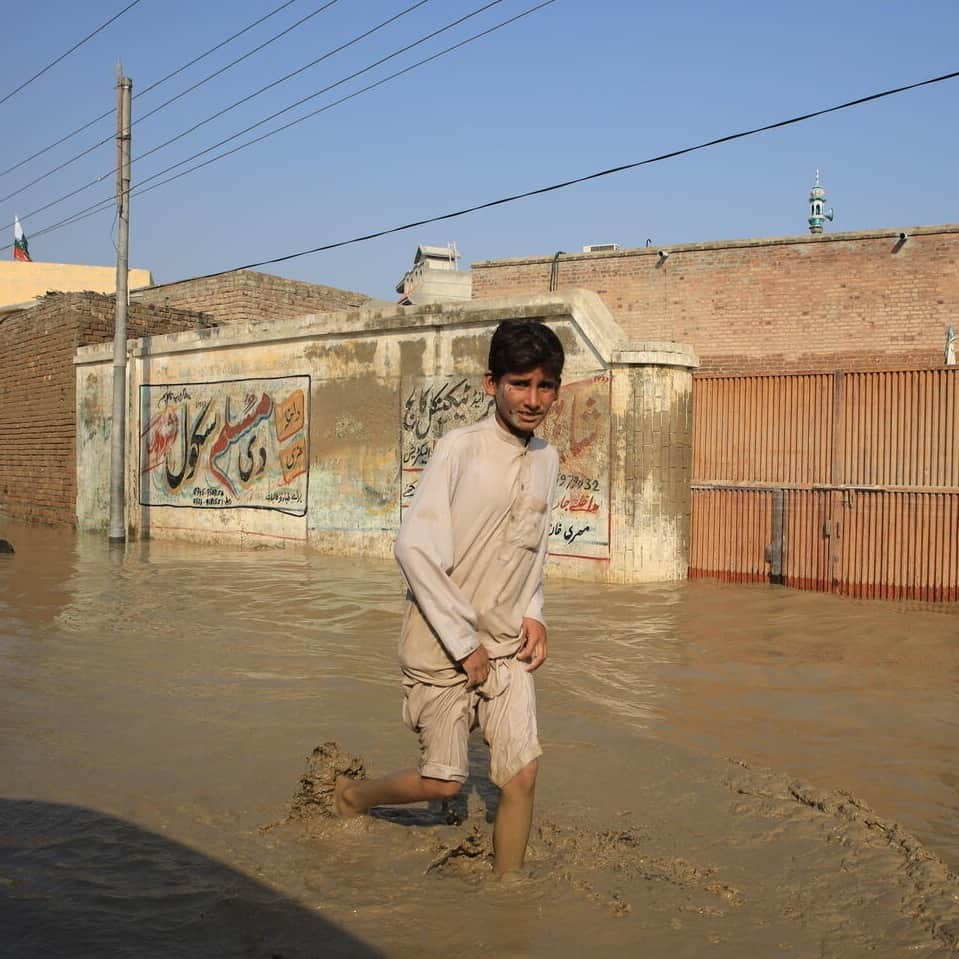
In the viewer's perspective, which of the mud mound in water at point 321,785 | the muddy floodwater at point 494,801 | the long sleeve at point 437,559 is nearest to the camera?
the muddy floodwater at point 494,801

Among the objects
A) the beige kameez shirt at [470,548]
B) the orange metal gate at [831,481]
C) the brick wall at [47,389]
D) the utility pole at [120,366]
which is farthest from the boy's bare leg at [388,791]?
the brick wall at [47,389]

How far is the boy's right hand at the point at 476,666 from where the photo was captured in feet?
10.0

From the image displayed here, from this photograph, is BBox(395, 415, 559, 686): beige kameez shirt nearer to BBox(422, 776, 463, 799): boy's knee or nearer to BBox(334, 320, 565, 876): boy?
BBox(334, 320, 565, 876): boy

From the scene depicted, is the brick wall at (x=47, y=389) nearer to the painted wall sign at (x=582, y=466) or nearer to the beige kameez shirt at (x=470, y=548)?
the painted wall sign at (x=582, y=466)

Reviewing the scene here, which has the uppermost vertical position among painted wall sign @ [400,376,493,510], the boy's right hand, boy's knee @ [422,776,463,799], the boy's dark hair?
painted wall sign @ [400,376,493,510]

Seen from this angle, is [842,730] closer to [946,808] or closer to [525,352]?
[946,808]

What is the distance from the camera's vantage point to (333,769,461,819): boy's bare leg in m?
3.15

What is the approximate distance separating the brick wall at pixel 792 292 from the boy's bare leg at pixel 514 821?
16.8m

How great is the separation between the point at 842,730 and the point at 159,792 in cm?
337

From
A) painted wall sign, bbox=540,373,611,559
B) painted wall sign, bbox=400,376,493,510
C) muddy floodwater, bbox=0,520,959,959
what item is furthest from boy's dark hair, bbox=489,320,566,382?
painted wall sign, bbox=400,376,493,510

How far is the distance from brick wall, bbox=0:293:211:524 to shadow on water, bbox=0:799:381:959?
1641 cm

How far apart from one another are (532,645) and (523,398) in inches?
30.6

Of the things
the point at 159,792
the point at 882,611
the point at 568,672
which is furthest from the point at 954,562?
the point at 159,792

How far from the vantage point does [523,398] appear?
10.3 feet
